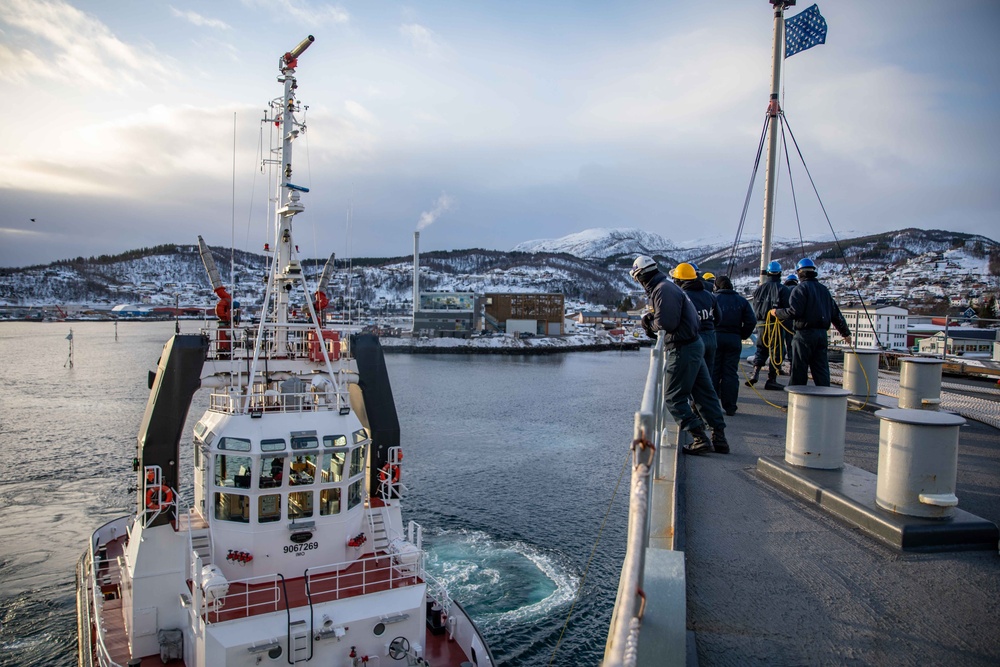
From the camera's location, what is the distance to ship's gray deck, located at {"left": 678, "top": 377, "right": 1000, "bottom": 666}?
2912mm

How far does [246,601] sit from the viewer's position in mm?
9273

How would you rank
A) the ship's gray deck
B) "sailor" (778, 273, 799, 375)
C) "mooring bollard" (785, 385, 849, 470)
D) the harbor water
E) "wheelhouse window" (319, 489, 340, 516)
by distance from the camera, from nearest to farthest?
the ship's gray deck
"mooring bollard" (785, 385, 849, 470)
"wheelhouse window" (319, 489, 340, 516)
"sailor" (778, 273, 799, 375)
the harbor water

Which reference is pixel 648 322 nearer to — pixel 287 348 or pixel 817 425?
pixel 817 425

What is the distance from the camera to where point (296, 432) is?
10.5m

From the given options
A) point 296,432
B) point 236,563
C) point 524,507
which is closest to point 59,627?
point 236,563

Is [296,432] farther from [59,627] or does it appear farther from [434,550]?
[59,627]

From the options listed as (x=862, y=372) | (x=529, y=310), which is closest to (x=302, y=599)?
(x=862, y=372)

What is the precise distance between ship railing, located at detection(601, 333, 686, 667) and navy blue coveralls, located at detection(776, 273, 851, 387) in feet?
20.1

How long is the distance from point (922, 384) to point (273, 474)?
10.5m

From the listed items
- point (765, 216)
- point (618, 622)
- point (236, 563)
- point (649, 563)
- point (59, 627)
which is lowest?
point (59, 627)

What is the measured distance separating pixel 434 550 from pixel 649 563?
16623 mm

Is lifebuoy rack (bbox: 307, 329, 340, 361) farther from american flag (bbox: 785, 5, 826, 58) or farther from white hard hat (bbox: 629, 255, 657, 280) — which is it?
american flag (bbox: 785, 5, 826, 58)

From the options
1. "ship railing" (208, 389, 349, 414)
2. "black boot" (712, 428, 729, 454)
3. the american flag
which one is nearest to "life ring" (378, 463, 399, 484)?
"ship railing" (208, 389, 349, 414)

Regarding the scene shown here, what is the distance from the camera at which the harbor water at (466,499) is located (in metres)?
15.1
